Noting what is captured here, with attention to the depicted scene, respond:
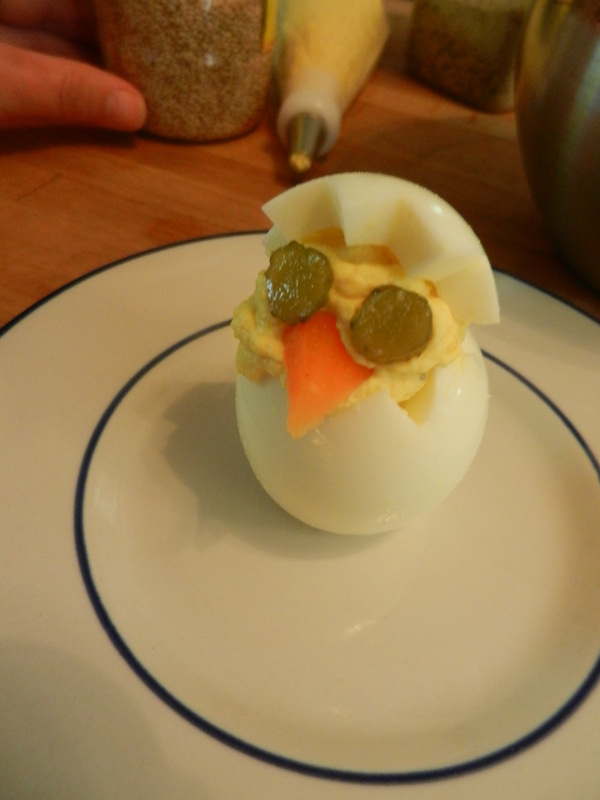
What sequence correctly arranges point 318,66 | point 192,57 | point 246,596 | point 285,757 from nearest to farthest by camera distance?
point 285,757 → point 246,596 → point 192,57 → point 318,66

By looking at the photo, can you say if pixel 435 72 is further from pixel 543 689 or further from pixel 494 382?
pixel 543 689

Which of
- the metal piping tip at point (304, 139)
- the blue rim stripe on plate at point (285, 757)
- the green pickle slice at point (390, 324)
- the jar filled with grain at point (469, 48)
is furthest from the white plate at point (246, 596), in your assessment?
the jar filled with grain at point (469, 48)

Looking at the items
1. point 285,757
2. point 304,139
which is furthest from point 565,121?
point 285,757

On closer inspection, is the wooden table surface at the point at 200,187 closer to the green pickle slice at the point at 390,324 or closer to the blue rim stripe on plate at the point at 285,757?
the blue rim stripe on plate at the point at 285,757

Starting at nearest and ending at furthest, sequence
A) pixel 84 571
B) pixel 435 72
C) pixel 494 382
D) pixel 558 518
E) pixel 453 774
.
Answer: pixel 453 774, pixel 84 571, pixel 558 518, pixel 494 382, pixel 435 72

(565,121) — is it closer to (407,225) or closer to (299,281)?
(407,225)

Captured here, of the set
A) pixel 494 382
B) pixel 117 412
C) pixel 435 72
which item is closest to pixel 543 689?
pixel 494 382

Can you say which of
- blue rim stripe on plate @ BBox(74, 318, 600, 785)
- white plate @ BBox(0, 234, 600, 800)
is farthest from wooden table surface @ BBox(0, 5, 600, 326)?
blue rim stripe on plate @ BBox(74, 318, 600, 785)
